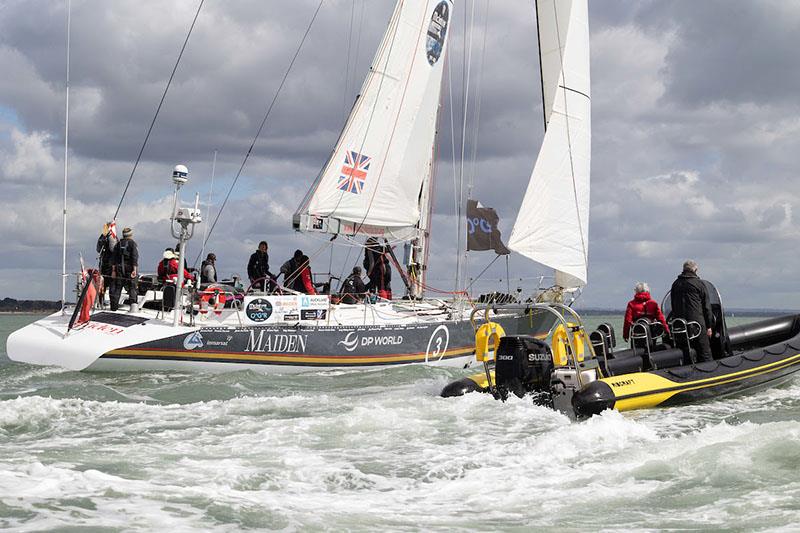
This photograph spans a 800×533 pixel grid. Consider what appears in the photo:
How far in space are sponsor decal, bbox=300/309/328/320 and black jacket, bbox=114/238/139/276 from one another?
9.80 ft

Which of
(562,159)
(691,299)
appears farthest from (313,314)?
(562,159)

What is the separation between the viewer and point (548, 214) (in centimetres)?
1812

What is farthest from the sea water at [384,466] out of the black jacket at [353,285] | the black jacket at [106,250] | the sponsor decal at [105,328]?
the black jacket at [353,285]

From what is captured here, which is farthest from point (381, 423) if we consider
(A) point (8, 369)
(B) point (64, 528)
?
(A) point (8, 369)

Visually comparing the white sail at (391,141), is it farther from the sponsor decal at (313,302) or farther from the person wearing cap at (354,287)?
the sponsor decal at (313,302)

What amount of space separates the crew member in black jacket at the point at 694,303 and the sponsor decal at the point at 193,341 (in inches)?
288

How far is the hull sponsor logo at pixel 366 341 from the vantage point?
15.5 metres

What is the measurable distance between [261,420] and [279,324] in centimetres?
608

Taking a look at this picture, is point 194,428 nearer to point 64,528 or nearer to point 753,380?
point 64,528

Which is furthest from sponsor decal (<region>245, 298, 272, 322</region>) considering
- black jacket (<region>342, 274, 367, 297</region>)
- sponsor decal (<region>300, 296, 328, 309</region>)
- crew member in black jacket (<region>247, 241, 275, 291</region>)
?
black jacket (<region>342, 274, 367, 297</region>)

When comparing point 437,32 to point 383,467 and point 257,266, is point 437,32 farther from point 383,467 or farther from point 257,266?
point 383,467

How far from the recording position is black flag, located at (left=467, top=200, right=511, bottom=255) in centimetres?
1966

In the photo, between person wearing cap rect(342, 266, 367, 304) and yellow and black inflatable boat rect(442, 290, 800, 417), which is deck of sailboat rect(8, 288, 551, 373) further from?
yellow and black inflatable boat rect(442, 290, 800, 417)

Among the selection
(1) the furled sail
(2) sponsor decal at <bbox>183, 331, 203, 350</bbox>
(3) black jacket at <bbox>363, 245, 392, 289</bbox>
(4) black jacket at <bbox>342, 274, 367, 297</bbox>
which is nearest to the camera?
(2) sponsor decal at <bbox>183, 331, 203, 350</bbox>
